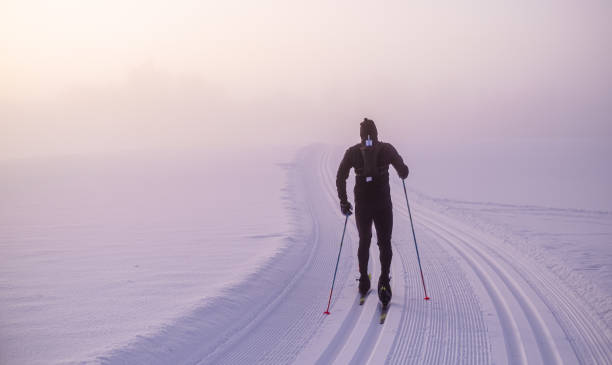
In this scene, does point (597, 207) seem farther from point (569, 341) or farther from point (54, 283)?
point (54, 283)

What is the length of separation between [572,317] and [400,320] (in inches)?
72.9

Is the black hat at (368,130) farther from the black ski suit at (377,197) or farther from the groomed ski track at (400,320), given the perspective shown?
the groomed ski track at (400,320)

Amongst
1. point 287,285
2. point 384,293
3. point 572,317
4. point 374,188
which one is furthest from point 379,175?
point 572,317

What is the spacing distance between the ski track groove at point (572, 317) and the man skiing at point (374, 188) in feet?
6.04

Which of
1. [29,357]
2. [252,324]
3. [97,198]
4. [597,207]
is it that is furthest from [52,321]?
[597,207]

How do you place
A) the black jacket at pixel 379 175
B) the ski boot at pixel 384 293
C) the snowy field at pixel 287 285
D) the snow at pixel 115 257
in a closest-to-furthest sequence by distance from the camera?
1. the snowy field at pixel 287 285
2. the snow at pixel 115 257
3. the ski boot at pixel 384 293
4. the black jacket at pixel 379 175

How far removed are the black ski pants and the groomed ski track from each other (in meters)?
0.48

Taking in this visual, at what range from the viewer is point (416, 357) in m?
3.91

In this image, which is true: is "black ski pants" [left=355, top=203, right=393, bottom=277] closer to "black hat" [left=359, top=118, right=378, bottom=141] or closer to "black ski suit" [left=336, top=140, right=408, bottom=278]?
"black ski suit" [left=336, top=140, right=408, bottom=278]

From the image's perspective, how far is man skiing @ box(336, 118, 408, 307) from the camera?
5.21 m

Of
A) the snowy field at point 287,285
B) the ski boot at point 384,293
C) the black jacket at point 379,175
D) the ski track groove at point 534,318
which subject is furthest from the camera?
the black jacket at point 379,175

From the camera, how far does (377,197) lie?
525 cm

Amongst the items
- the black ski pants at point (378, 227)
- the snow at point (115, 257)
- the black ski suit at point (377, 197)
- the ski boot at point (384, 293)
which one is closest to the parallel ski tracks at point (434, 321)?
the ski boot at point (384, 293)

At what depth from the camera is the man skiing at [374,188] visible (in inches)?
205
